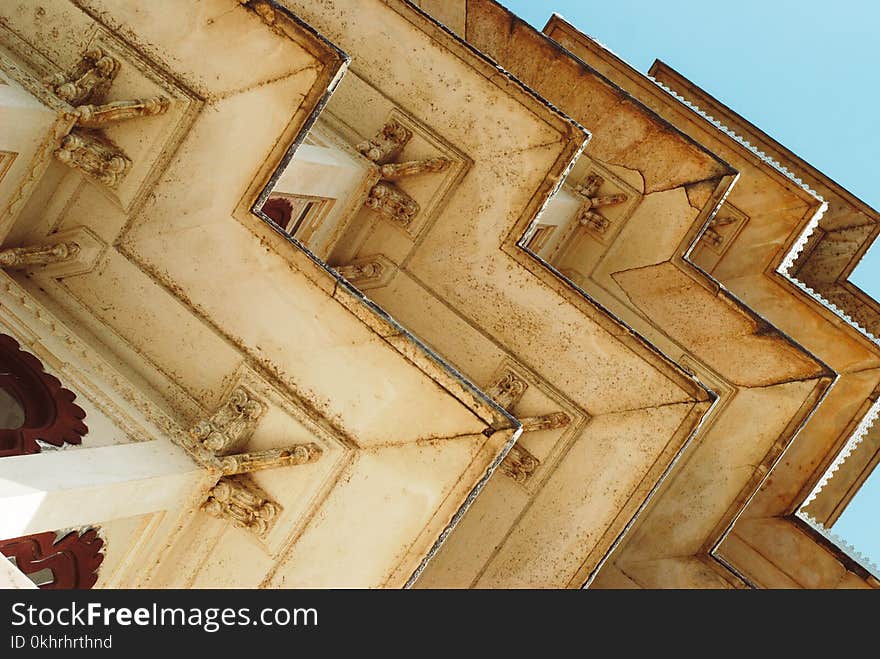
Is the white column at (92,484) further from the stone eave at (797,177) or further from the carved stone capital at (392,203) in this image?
the stone eave at (797,177)

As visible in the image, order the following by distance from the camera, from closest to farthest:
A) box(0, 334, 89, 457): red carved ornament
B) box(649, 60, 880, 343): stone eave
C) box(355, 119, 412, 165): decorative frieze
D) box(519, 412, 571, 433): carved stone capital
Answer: box(0, 334, 89, 457): red carved ornament, box(519, 412, 571, 433): carved stone capital, box(355, 119, 412, 165): decorative frieze, box(649, 60, 880, 343): stone eave

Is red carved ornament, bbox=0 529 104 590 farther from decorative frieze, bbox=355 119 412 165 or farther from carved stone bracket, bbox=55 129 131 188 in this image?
decorative frieze, bbox=355 119 412 165

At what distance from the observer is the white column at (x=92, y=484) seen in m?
6.64

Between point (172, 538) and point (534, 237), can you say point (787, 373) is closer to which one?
point (534, 237)

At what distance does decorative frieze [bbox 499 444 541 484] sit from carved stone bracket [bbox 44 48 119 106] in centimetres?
577

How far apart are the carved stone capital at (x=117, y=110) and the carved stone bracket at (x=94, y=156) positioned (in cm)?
12

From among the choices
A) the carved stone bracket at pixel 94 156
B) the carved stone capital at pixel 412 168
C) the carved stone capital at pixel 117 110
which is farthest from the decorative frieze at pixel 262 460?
the carved stone capital at pixel 412 168

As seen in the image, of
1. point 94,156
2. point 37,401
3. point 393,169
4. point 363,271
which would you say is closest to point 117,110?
point 94,156

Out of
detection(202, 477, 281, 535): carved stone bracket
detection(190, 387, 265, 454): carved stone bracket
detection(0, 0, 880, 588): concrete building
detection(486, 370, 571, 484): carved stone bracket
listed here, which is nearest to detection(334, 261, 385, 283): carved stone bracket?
detection(0, 0, 880, 588): concrete building

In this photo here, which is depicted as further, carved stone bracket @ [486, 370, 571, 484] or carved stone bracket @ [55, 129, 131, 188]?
carved stone bracket @ [486, 370, 571, 484]

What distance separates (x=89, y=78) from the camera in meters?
8.43

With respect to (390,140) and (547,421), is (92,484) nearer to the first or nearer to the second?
(547,421)

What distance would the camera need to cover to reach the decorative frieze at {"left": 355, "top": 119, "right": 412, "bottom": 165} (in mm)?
11602

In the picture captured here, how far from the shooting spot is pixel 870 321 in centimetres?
2061
